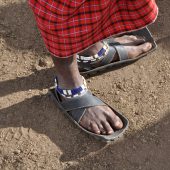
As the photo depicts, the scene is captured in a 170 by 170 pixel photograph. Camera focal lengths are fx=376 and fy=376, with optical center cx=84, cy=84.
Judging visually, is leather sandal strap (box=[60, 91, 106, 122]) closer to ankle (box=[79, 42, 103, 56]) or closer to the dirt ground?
the dirt ground

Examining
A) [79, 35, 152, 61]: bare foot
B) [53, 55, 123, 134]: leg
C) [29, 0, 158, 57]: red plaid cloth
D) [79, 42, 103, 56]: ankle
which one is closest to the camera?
[29, 0, 158, 57]: red plaid cloth

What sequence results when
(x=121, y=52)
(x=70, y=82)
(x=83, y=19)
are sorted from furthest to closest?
(x=121, y=52)
(x=70, y=82)
(x=83, y=19)

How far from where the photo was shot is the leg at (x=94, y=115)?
5.61ft

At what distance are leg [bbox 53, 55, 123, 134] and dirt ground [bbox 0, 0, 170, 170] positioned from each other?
7cm

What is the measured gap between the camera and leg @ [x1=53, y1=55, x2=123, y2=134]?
171cm

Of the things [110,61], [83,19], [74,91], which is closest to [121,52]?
[110,61]

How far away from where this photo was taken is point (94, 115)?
1792 millimetres

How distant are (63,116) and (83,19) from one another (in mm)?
639

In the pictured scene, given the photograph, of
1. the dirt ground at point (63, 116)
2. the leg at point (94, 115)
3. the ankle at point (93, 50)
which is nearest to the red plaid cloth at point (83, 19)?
the leg at point (94, 115)

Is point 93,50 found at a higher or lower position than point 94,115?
higher

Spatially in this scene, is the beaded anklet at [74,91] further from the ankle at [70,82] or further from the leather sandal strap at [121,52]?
the leather sandal strap at [121,52]

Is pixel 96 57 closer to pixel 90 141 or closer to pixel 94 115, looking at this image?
pixel 94 115

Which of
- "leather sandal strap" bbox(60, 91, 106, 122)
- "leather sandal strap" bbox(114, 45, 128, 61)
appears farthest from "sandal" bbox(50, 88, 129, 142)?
"leather sandal strap" bbox(114, 45, 128, 61)

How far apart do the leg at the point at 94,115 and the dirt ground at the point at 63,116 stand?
0.07 meters
